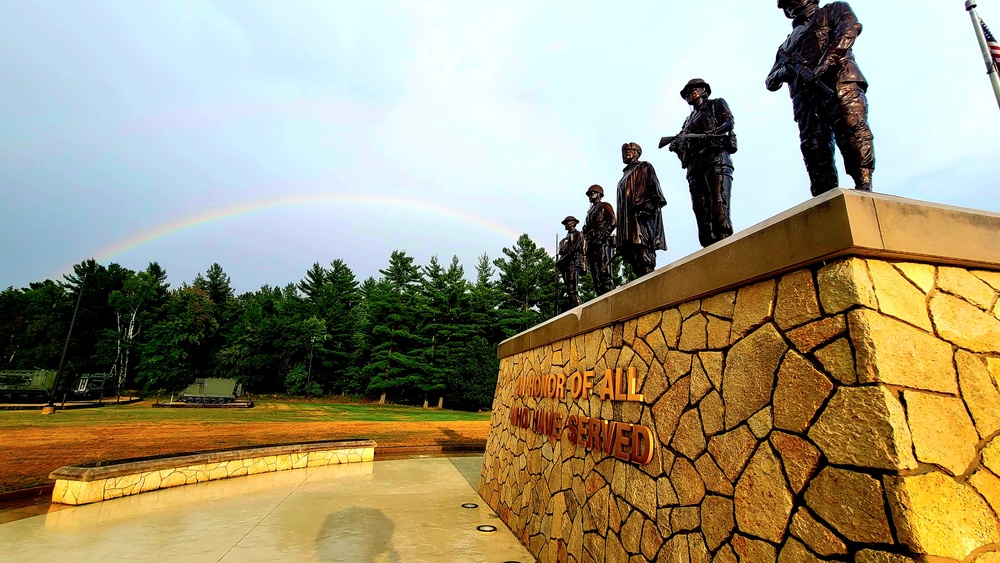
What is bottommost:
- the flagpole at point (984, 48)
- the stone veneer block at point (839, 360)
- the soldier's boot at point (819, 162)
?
the stone veneer block at point (839, 360)

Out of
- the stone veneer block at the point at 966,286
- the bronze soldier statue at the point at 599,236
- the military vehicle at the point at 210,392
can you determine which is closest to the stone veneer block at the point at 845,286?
the stone veneer block at the point at 966,286

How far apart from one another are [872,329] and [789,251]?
1.45ft

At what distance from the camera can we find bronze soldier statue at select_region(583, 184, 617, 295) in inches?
272

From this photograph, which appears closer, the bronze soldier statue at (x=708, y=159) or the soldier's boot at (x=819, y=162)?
the soldier's boot at (x=819, y=162)

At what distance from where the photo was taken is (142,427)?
43.0ft

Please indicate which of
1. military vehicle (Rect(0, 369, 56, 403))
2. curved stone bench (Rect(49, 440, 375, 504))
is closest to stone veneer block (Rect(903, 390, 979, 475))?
curved stone bench (Rect(49, 440, 375, 504))

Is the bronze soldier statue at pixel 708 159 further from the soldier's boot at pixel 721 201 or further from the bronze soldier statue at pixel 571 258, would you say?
the bronze soldier statue at pixel 571 258

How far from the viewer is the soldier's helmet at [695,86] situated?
469 cm

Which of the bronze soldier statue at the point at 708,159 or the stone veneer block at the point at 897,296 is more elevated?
the bronze soldier statue at the point at 708,159

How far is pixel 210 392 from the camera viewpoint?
25.0 metres

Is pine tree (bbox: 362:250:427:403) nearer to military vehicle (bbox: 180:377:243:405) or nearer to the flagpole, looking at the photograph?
military vehicle (bbox: 180:377:243:405)

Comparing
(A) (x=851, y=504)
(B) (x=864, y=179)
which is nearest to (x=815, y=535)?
(A) (x=851, y=504)

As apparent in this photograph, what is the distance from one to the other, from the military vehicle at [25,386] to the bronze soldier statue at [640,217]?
28.1 metres

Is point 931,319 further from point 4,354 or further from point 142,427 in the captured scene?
point 4,354
